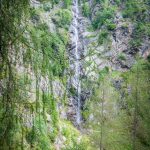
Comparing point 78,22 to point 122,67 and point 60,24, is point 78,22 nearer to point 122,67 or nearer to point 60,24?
point 60,24

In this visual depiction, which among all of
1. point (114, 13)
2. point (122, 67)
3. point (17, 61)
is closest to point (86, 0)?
point (114, 13)

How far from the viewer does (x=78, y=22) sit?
188 feet

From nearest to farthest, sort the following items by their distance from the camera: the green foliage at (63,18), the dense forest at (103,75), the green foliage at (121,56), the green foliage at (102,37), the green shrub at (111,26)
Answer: the dense forest at (103,75), the green foliage at (121,56), the green foliage at (63,18), the green foliage at (102,37), the green shrub at (111,26)

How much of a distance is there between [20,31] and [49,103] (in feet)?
2.76

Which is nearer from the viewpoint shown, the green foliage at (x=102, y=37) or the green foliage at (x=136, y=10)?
the green foliage at (x=102, y=37)

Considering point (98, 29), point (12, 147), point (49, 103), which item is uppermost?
point (98, 29)

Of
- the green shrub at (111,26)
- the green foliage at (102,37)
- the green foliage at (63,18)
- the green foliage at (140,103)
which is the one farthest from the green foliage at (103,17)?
the green foliage at (140,103)

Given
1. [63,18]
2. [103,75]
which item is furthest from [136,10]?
[103,75]

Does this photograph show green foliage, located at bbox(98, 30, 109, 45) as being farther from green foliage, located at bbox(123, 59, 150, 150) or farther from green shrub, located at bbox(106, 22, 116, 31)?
green foliage, located at bbox(123, 59, 150, 150)

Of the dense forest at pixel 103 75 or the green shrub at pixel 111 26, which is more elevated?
the green shrub at pixel 111 26

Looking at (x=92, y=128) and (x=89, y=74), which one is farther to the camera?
(x=89, y=74)

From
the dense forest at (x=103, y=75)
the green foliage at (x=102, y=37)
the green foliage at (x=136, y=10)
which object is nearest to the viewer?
the dense forest at (x=103, y=75)

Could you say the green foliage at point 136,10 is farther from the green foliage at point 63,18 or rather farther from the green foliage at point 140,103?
the green foliage at point 63,18

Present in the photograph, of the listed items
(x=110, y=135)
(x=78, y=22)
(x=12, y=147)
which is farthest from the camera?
(x=78, y=22)
